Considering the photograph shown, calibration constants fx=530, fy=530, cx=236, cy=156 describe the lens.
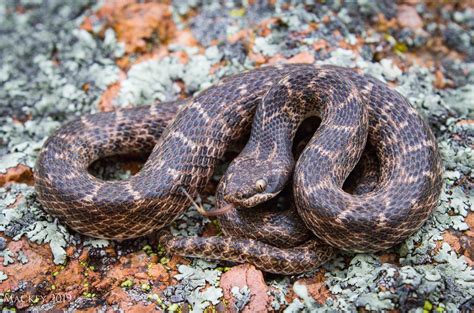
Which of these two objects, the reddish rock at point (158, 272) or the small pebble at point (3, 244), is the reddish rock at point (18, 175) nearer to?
the small pebble at point (3, 244)

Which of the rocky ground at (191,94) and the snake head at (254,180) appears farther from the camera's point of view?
the snake head at (254,180)

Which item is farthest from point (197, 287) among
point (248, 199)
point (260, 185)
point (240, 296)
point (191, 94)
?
point (191, 94)

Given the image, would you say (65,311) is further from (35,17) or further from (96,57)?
(35,17)

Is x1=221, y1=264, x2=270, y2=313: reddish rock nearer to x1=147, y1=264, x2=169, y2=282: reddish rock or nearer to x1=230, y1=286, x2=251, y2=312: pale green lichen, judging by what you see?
x1=230, y1=286, x2=251, y2=312: pale green lichen

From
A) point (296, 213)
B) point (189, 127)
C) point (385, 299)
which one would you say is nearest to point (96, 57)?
point (189, 127)

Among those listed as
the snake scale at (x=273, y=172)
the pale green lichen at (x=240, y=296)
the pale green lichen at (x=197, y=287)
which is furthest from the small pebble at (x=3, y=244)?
the pale green lichen at (x=240, y=296)

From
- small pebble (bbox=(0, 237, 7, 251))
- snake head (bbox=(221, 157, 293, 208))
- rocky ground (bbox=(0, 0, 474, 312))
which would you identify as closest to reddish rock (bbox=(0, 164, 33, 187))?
rocky ground (bbox=(0, 0, 474, 312))
